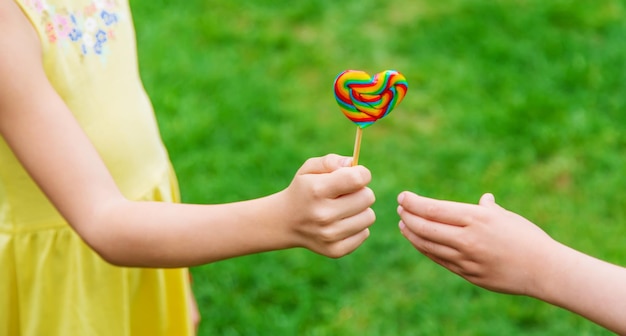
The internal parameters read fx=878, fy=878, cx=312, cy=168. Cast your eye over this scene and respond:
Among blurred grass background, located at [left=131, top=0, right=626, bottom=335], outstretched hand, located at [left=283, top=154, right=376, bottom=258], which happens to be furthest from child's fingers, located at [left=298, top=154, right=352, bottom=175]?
blurred grass background, located at [left=131, top=0, right=626, bottom=335]

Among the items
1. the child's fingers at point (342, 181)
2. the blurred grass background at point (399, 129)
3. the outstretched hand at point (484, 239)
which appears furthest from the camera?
the blurred grass background at point (399, 129)

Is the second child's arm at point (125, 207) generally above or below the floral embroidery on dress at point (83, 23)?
below

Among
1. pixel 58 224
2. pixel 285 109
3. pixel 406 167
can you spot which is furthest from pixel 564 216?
pixel 58 224

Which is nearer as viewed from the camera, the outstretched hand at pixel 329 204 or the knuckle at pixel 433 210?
the outstretched hand at pixel 329 204

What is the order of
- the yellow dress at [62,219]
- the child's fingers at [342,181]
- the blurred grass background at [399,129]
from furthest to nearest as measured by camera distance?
the blurred grass background at [399,129]
the yellow dress at [62,219]
the child's fingers at [342,181]

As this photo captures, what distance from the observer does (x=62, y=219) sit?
142 centimetres

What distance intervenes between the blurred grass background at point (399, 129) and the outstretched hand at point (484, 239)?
1.05 meters

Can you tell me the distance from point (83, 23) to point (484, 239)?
0.68 meters

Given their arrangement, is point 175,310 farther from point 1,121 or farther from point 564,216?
point 564,216

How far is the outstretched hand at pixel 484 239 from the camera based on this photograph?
3.90 feet

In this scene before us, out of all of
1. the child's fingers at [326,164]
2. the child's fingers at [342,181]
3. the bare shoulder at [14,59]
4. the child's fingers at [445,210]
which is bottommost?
the child's fingers at [445,210]

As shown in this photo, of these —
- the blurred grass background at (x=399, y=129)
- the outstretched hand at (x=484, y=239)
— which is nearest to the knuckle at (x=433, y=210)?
the outstretched hand at (x=484, y=239)

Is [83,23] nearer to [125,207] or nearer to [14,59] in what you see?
[14,59]

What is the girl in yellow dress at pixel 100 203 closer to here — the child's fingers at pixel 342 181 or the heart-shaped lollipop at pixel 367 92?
the child's fingers at pixel 342 181
